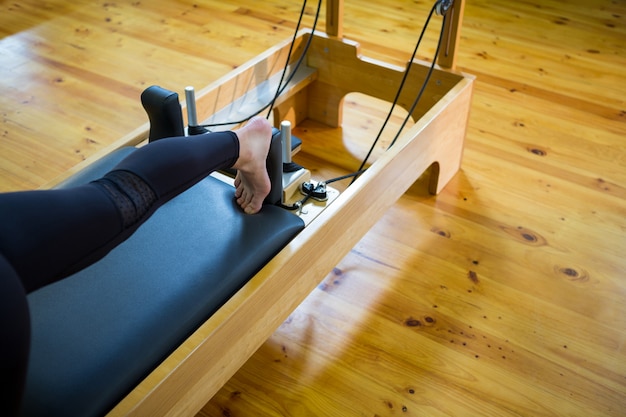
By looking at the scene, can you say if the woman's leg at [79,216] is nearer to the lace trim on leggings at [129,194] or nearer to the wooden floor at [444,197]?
the lace trim on leggings at [129,194]

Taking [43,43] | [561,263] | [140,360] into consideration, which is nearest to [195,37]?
[43,43]

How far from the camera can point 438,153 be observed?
1940mm

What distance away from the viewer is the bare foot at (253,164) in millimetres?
1382

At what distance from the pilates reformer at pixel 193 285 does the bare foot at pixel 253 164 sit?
29 millimetres

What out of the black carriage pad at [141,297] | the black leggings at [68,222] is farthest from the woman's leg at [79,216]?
the black carriage pad at [141,297]

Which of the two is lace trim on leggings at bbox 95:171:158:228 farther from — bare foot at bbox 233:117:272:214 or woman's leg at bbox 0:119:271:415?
bare foot at bbox 233:117:272:214

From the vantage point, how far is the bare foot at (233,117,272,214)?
1.38 m

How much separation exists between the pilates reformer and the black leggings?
0.44 ft

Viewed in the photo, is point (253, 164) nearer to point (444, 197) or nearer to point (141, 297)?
point (141, 297)

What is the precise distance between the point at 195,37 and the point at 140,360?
2093 mm

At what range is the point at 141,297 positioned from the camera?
1230 millimetres

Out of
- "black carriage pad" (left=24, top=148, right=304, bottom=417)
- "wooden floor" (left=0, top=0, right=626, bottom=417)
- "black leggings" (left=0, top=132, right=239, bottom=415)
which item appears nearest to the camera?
"black leggings" (left=0, top=132, right=239, bottom=415)

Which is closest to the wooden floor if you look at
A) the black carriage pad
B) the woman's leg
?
the black carriage pad

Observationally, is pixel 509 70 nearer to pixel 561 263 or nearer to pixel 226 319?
pixel 561 263
